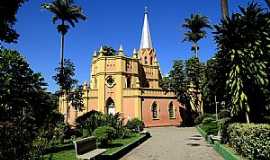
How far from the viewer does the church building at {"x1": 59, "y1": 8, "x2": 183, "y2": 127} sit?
49.8 metres

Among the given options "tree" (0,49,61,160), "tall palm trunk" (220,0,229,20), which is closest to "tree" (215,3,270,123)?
"tall palm trunk" (220,0,229,20)

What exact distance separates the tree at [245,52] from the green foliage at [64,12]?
28761 mm

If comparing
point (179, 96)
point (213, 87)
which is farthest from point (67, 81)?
point (213, 87)

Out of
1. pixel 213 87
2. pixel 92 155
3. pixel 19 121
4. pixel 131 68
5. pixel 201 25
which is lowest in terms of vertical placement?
pixel 92 155

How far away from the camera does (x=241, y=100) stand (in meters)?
16.8

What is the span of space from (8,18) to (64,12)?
27.9m

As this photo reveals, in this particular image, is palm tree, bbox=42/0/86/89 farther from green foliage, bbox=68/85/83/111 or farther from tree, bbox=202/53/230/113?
tree, bbox=202/53/230/113

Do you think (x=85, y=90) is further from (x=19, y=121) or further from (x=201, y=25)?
(x=19, y=121)

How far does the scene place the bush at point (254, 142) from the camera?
9.82 metres

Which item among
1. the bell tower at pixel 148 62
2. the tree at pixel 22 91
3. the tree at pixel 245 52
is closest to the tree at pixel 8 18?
the tree at pixel 22 91

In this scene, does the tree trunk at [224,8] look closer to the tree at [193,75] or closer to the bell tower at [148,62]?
the tree at [193,75]

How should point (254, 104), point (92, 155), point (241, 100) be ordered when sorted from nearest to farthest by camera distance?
point (92, 155) → point (241, 100) → point (254, 104)

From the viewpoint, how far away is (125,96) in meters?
50.3

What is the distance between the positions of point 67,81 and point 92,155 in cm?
3173
